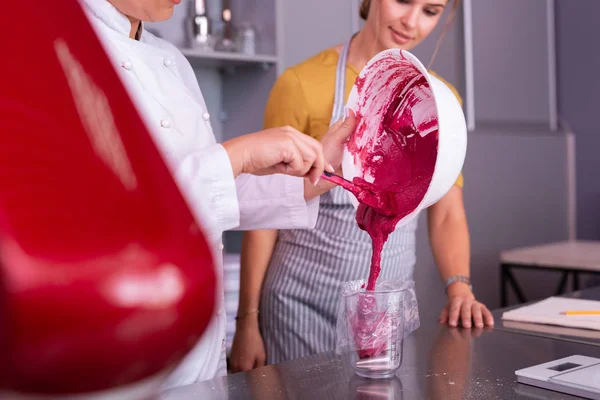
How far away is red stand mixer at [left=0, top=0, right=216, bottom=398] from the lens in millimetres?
159

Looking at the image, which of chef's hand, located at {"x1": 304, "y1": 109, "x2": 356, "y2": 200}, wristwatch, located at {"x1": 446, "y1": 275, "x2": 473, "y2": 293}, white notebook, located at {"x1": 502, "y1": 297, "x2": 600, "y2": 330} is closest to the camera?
chef's hand, located at {"x1": 304, "y1": 109, "x2": 356, "y2": 200}

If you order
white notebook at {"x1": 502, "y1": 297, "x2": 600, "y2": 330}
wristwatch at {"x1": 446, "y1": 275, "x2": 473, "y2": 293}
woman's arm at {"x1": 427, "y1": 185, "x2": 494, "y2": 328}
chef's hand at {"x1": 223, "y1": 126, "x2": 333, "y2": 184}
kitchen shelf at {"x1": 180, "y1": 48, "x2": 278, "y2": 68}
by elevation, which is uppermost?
kitchen shelf at {"x1": 180, "y1": 48, "x2": 278, "y2": 68}

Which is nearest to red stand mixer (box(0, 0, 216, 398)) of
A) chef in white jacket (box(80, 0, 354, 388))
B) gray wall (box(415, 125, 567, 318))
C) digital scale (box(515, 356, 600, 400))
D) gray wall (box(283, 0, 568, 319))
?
chef in white jacket (box(80, 0, 354, 388))

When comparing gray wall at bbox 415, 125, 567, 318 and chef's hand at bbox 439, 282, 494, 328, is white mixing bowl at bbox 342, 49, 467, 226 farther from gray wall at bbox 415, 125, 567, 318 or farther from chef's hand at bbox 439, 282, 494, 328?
gray wall at bbox 415, 125, 567, 318

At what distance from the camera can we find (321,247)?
1.75 m

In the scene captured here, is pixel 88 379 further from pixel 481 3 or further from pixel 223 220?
pixel 481 3

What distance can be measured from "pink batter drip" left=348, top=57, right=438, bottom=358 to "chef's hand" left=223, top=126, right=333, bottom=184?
0.24m

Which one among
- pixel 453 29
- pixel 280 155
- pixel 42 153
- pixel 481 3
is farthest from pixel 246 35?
pixel 42 153

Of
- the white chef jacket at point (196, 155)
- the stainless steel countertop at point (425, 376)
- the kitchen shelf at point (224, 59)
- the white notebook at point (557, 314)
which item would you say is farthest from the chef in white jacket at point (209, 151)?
the kitchen shelf at point (224, 59)

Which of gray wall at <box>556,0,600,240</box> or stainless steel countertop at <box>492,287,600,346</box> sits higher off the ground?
gray wall at <box>556,0,600,240</box>

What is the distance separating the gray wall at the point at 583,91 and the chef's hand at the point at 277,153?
10.8ft

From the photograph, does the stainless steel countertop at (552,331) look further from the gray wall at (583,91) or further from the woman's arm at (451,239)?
the gray wall at (583,91)

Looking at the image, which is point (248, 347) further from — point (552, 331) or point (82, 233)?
point (82, 233)

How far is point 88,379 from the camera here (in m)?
0.16
